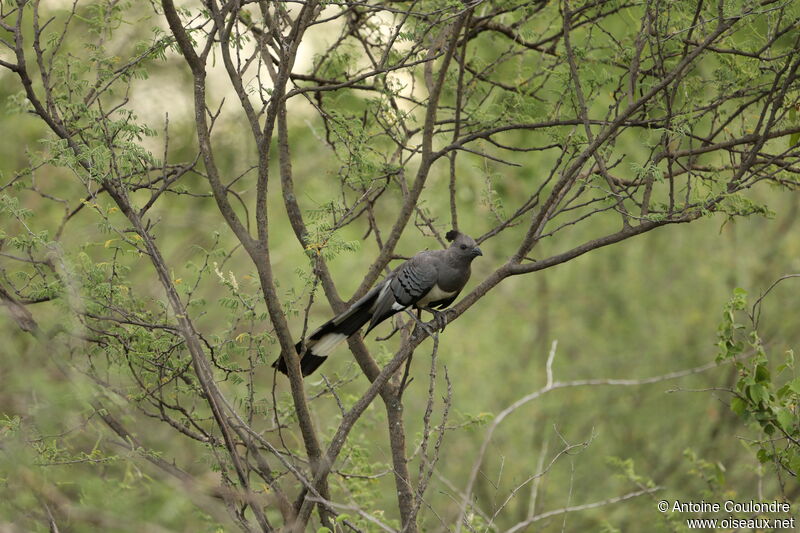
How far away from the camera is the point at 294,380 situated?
4957 mm

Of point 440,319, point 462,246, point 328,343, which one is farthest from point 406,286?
point 328,343

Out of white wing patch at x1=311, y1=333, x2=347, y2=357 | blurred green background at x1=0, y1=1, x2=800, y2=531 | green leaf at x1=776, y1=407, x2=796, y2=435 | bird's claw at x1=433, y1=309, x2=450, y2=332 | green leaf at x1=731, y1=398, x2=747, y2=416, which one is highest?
blurred green background at x1=0, y1=1, x2=800, y2=531

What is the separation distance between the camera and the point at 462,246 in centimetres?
579

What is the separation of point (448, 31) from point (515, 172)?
624 cm

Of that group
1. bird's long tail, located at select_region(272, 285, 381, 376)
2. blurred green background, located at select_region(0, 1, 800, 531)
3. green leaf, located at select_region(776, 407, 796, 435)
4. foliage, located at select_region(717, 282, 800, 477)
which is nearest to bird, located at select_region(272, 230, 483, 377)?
bird's long tail, located at select_region(272, 285, 381, 376)

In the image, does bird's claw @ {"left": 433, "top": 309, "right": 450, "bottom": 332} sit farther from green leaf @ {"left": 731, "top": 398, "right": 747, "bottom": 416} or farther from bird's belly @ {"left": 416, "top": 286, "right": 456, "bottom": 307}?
green leaf @ {"left": 731, "top": 398, "right": 747, "bottom": 416}

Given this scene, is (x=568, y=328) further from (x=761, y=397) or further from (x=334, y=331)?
(x=761, y=397)

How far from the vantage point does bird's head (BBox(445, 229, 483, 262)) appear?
5.76m

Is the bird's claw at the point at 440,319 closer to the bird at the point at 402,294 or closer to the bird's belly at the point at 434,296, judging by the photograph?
the bird at the point at 402,294

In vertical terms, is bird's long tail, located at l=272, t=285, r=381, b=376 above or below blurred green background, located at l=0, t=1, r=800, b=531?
below

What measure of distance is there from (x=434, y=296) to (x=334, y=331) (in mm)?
778

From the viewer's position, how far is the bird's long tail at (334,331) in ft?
18.0

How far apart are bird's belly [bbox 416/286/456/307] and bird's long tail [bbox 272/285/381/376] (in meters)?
0.38

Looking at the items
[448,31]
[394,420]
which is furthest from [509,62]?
[394,420]
